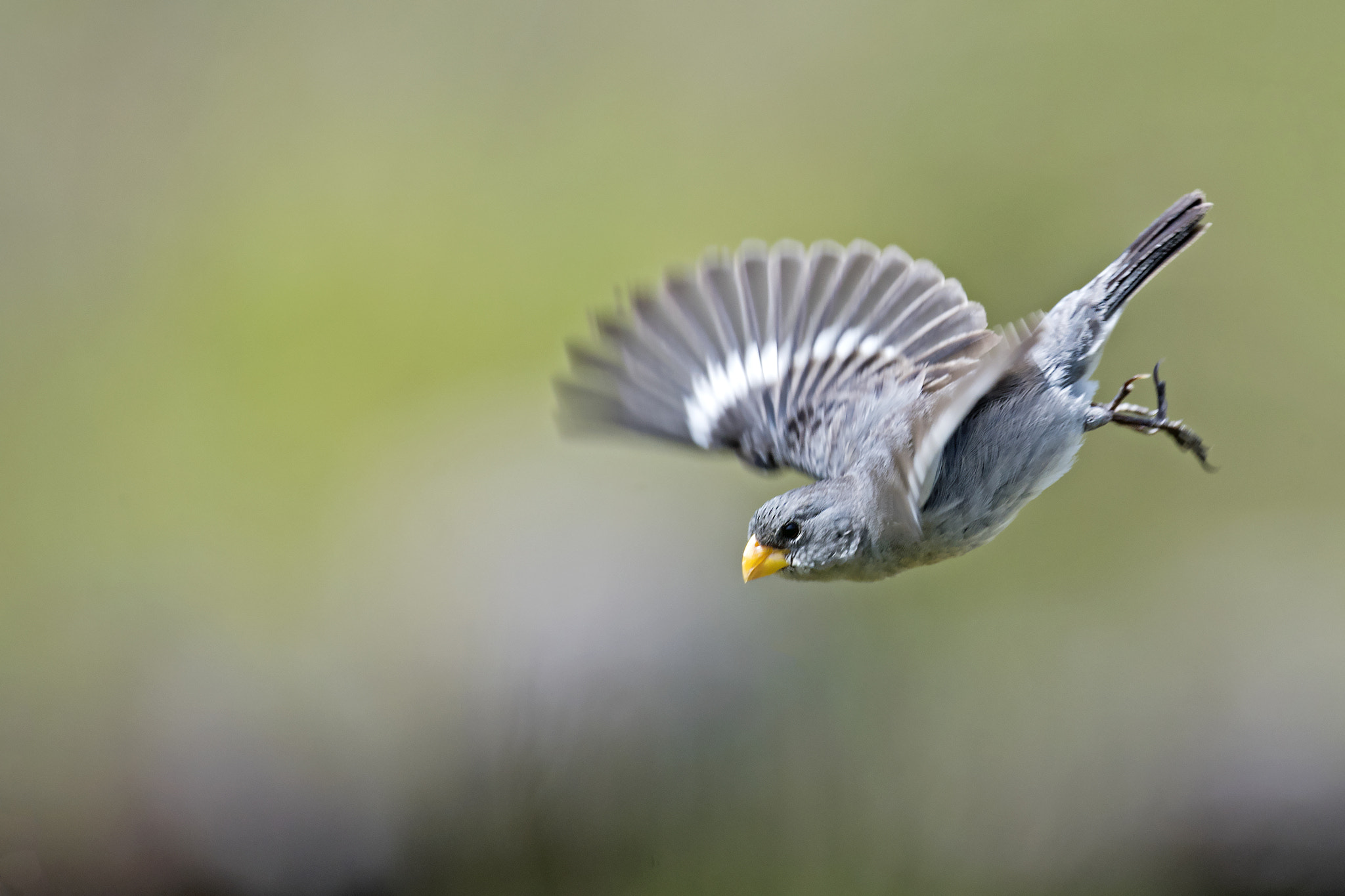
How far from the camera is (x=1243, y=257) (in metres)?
4.21

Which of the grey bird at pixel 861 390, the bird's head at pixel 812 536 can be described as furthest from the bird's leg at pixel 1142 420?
the bird's head at pixel 812 536

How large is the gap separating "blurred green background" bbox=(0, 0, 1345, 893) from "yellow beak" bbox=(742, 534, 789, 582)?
1543mm

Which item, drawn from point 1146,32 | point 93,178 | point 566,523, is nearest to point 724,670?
point 566,523

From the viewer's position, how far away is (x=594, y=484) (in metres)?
3.69

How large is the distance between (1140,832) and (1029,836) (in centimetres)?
35

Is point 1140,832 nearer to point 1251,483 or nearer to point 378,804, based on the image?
point 1251,483

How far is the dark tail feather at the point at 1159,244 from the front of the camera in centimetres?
176

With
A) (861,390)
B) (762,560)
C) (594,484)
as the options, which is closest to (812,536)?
(762,560)

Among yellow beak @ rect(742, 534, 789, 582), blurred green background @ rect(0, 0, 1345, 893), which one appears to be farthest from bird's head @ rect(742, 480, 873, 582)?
blurred green background @ rect(0, 0, 1345, 893)

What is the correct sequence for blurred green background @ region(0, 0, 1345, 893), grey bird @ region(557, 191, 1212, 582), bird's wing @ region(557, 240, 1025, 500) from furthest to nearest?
blurred green background @ region(0, 0, 1345, 893) < bird's wing @ region(557, 240, 1025, 500) < grey bird @ region(557, 191, 1212, 582)

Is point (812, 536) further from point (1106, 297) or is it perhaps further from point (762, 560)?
point (1106, 297)

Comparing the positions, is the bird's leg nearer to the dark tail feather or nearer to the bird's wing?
the dark tail feather

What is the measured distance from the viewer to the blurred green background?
333 cm

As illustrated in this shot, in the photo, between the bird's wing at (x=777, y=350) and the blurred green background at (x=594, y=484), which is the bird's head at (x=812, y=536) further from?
the blurred green background at (x=594, y=484)
